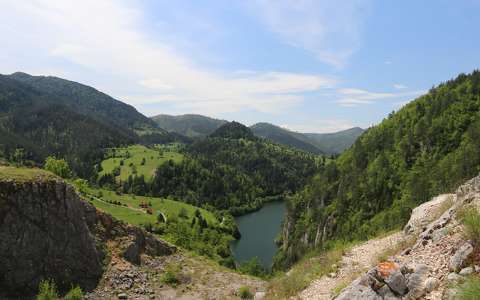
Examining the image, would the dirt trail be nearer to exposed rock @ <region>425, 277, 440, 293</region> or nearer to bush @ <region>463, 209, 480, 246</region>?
exposed rock @ <region>425, 277, 440, 293</region>

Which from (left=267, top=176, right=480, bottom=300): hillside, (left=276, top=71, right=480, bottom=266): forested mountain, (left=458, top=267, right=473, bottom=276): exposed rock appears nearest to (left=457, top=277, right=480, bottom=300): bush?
(left=267, top=176, right=480, bottom=300): hillside

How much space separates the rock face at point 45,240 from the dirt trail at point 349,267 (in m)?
19.4

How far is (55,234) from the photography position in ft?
87.2

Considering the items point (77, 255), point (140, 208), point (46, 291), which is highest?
point (77, 255)

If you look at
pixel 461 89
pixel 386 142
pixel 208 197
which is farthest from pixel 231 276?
pixel 208 197

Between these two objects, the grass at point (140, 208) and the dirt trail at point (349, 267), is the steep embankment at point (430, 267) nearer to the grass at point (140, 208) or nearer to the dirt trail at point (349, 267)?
the dirt trail at point (349, 267)

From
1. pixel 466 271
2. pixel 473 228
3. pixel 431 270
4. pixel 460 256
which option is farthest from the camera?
pixel 431 270

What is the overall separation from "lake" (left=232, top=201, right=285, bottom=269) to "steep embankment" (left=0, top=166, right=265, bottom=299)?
7595cm

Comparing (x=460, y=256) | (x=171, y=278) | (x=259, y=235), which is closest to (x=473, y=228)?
(x=460, y=256)

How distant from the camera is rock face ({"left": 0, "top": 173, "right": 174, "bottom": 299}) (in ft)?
79.0

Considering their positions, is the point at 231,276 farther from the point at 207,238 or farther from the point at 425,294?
the point at 207,238

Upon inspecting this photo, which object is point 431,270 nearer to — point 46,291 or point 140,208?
point 46,291

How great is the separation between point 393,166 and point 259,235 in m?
65.4

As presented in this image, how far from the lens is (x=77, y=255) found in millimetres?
27453
